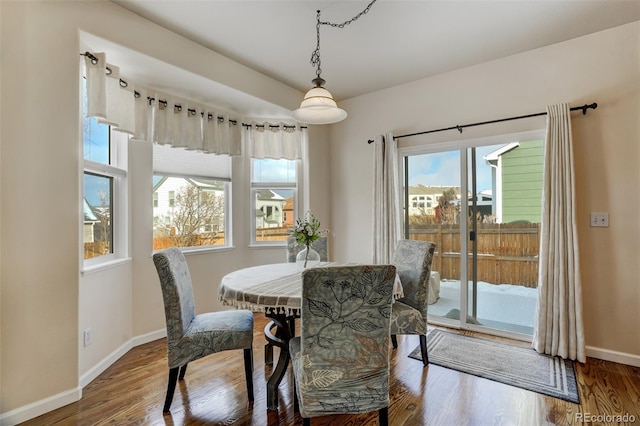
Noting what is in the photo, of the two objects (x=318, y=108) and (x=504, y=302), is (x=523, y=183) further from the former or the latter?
(x=318, y=108)

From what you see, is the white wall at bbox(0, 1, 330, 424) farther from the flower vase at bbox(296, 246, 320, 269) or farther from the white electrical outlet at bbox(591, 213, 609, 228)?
the white electrical outlet at bbox(591, 213, 609, 228)

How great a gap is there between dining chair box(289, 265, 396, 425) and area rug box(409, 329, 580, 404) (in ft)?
4.44

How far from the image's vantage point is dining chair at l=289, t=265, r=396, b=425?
53.9 inches

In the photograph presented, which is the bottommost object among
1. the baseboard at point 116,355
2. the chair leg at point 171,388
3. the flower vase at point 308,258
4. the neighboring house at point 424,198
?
the baseboard at point 116,355

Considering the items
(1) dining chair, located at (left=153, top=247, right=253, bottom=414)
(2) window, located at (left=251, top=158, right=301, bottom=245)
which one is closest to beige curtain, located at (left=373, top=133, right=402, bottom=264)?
(2) window, located at (left=251, top=158, right=301, bottom=245)

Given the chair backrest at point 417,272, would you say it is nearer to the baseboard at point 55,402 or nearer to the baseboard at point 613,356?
the baseboard at point 613,356

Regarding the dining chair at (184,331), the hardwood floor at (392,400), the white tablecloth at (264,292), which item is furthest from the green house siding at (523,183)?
the dining chair at (184,331)

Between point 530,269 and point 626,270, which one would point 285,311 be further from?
point 626,270

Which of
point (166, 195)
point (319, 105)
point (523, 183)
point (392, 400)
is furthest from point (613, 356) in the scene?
point (166, 195)

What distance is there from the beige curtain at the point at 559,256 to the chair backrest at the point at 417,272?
1129 millimetres

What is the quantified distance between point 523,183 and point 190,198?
3.44 metres

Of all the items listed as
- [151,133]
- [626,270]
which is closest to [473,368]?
[626,270]

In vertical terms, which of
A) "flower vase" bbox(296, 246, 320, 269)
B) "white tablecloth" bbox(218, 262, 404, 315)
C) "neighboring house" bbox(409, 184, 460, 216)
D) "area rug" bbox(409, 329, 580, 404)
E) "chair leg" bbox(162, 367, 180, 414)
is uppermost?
"neighboring house" bbox(409, 184, 460, 216)

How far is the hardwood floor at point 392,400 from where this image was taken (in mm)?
1814
